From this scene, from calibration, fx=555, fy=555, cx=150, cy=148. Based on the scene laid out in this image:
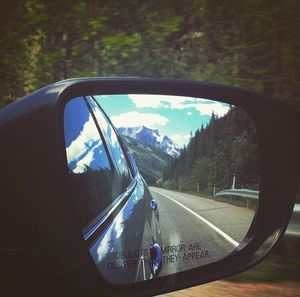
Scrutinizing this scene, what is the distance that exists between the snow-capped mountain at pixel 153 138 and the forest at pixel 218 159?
0.10 ft

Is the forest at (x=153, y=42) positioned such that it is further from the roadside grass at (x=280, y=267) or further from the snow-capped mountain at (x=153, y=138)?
the snow-capped mountain at (x=153, y=138)

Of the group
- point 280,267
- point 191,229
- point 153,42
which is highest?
point 153,42

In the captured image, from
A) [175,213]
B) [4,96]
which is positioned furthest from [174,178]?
[4,96]

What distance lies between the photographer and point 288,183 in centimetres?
202

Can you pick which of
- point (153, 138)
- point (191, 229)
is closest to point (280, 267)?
point (191, 229)

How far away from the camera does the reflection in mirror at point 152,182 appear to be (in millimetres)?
1596

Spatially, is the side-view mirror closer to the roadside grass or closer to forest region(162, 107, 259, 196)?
forest region(162, 107, 259, 196)

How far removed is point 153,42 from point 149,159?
14.2 ft

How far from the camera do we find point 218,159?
1.77 m

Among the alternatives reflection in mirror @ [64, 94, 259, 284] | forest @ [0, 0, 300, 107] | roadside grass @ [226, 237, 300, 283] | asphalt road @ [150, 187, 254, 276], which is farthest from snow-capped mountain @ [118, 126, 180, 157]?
forest @ [0, 0, 300, 107]

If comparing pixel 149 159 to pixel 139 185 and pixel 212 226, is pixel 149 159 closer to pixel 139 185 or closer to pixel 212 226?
pixel 139 185

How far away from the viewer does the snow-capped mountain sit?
5.40 ft

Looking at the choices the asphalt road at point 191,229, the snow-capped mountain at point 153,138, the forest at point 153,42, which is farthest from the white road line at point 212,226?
the forest at point 153,42

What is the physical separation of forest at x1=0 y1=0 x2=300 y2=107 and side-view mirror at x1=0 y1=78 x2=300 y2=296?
2.71 metres
